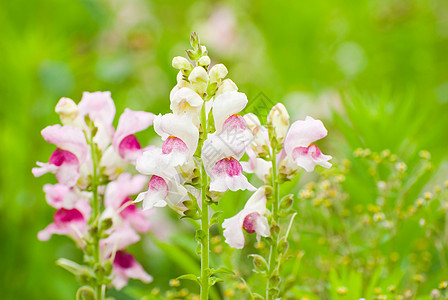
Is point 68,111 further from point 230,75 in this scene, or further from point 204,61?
point 230,75

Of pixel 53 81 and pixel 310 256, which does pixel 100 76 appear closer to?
pixel 53 81

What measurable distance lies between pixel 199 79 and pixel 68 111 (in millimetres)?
167

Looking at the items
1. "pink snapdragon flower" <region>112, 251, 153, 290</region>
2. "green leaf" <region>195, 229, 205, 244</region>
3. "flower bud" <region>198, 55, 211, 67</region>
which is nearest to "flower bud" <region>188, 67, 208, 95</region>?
"flower bud" <region>198, 55, 211, 67</region>

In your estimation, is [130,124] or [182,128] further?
[130,124]

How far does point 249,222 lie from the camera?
0.52 meters

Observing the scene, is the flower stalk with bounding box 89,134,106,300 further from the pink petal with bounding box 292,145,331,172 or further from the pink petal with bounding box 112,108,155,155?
the pink petal with bounding box 292,145,331,172

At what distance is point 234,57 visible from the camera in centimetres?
152

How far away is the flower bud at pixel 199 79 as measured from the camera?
0.49 metres

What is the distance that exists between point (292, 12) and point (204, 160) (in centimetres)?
112

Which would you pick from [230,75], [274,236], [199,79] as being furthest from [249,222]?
[230,75]

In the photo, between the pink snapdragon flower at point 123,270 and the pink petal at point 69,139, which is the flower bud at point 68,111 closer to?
the pink petal at point 69,139

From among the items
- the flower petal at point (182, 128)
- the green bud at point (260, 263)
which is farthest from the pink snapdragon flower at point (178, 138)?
the green bud at point (260, 263)

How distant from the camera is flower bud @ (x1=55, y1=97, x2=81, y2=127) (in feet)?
1.94

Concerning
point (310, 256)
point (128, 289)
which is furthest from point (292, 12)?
point (128, 289)
